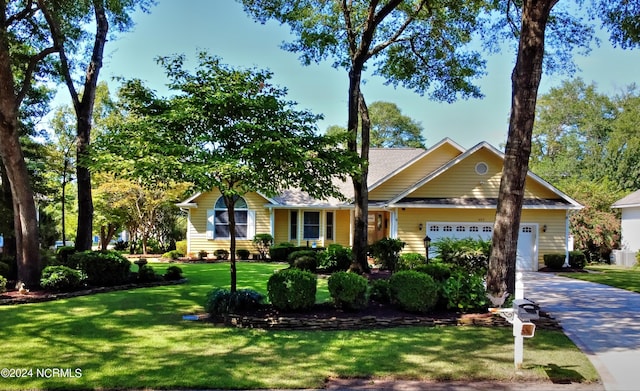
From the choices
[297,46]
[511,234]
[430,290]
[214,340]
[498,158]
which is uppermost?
[297,46]

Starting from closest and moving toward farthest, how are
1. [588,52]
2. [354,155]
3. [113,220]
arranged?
[354,155] < [588,52] < [113,220]

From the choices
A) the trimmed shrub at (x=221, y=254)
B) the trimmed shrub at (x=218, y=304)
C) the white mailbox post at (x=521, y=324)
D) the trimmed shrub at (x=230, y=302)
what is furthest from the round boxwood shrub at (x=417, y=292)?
the trimmed shrub at (x=221, y=254)

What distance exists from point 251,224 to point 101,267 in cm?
1096

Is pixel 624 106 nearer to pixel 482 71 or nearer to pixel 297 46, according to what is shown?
pixel 482 71

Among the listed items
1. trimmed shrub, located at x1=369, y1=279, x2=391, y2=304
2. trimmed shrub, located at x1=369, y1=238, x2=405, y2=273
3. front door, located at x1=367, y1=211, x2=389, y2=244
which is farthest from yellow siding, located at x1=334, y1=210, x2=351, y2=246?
trimmed shrub, located at x1=369, y1=279, x2=391, y2=304

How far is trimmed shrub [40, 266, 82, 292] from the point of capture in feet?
34.3

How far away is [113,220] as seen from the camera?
80.2 feet

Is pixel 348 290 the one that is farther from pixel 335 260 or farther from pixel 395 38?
pixel 395 38

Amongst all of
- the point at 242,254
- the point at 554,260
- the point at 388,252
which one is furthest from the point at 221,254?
the point at 554,260

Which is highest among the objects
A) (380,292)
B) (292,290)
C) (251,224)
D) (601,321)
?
(251,224)

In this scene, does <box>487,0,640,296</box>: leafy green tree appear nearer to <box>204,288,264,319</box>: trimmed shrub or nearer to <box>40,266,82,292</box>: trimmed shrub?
<box>204,288,264,319</box>: trimmed shrub

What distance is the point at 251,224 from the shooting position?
22172mm

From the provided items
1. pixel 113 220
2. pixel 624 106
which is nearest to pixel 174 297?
pixel 113 220

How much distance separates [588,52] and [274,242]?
15704mm
